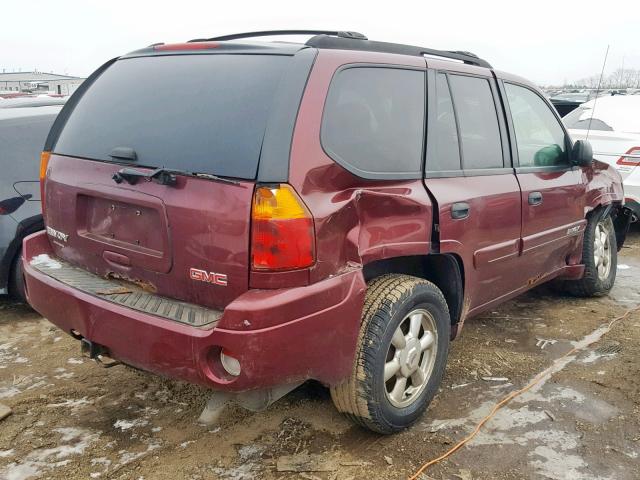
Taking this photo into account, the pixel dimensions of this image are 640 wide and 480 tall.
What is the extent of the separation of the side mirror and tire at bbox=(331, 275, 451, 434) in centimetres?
188

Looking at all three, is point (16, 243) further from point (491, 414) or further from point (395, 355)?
point (491, 414)

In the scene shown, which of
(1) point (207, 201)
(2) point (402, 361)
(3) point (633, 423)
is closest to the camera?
(1) point (207, 201)

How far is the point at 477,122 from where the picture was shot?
3.37 meters

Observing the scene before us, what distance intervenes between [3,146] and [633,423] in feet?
14.5

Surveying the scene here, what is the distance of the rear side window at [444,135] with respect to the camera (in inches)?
119

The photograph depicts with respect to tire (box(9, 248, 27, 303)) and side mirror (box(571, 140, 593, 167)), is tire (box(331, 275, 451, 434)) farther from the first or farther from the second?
tire (box(9, 248, 27, 303))

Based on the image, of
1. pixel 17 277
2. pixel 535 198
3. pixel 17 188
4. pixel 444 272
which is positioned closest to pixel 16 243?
pixel 17 277

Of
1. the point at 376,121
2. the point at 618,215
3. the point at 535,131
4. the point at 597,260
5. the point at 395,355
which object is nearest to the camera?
the point at 376,121

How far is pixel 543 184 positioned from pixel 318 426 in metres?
2.11

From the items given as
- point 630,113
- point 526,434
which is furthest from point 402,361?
point 630,113

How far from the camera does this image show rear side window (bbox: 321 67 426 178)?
2.48m

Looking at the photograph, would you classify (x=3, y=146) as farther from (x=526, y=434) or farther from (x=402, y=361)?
(x=526, y=434)

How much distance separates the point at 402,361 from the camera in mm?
2834

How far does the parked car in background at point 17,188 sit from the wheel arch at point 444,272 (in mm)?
2788
